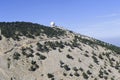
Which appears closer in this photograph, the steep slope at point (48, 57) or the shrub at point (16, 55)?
the steep slope at point (48, 57)

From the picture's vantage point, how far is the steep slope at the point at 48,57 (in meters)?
51.2

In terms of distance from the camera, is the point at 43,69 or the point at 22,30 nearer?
the point at 43,69

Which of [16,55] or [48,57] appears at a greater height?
[16,55]

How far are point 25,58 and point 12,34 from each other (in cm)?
774

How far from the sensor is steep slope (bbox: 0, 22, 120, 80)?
168 feet

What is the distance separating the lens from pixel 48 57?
55.8 metres

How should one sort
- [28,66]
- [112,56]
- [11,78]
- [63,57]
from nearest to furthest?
[11,78]
[28,66]
[63,57]
[112,56]

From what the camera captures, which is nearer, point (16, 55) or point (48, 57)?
point (16, 55)

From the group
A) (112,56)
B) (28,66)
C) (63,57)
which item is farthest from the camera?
(112,56)

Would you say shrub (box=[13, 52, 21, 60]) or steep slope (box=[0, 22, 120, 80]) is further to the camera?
shrub (box=[13, 52, 21, 60])

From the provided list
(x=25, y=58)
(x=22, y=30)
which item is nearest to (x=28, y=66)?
(x=25, y=58)

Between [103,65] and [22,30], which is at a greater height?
[22,30]

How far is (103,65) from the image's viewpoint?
197ft

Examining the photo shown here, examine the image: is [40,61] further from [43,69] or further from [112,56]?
[112,56]
